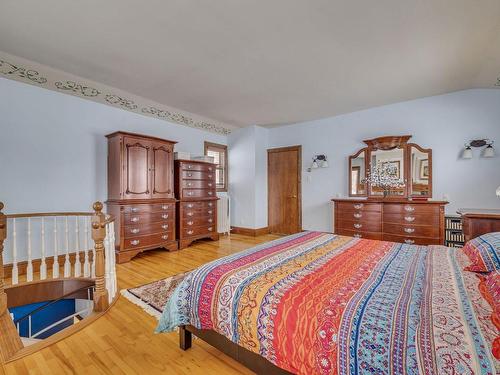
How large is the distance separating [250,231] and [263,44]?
13.0 feet

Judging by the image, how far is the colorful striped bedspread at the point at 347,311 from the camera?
2.75ft

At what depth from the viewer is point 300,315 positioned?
107 centimetres

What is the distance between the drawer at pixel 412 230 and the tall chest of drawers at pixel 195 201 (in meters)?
3.20

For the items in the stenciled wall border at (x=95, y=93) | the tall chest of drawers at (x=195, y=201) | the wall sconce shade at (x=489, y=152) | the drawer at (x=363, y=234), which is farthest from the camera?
the tall chest of drawers at (x=195, y=201)

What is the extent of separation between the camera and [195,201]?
466cm

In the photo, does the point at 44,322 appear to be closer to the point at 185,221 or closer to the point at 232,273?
the point at 185,221

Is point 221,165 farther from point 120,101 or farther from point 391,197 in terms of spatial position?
point 391,197

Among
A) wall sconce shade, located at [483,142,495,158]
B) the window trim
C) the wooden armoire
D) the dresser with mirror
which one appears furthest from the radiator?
wall sconce shade, located at [483,142,495,158]

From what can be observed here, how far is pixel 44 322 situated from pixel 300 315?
12.1 feet

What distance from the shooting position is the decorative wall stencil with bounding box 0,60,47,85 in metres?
2.77

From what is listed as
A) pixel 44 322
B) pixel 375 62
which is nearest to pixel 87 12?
pixel 375 62

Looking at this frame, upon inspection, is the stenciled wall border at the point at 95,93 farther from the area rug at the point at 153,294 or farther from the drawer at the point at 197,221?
the area rug at the point at 153,294

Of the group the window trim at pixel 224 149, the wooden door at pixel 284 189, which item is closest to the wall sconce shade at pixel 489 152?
the wooden door at pixel 284 189

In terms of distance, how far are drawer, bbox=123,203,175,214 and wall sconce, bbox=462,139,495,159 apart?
4.70 meters
